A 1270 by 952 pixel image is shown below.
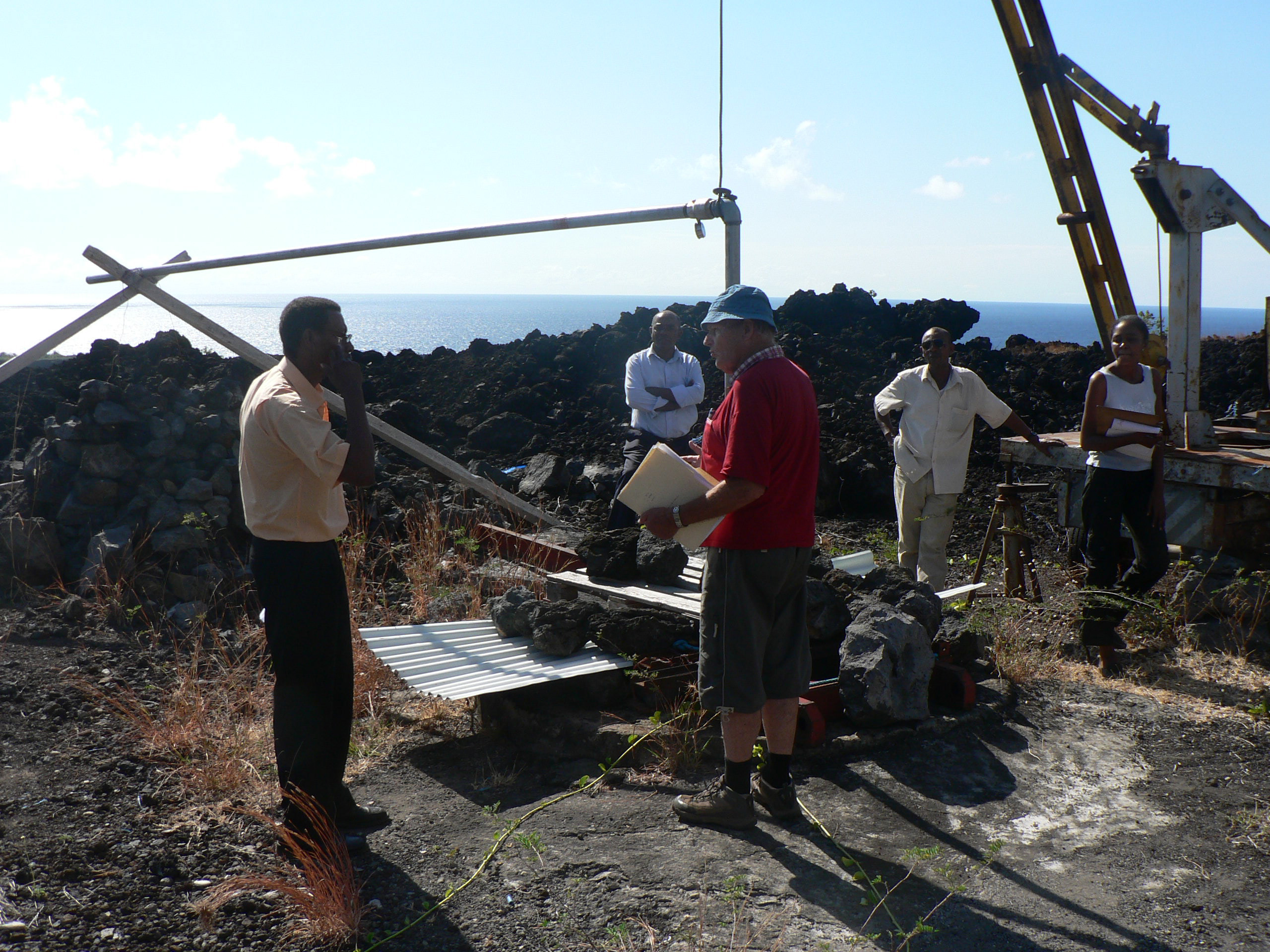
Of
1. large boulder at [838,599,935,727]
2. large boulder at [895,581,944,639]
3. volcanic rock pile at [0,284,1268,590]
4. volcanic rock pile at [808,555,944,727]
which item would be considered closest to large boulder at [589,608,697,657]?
volcanic rock pile at [808,555,944,727]

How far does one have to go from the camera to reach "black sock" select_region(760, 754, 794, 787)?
3.62 m

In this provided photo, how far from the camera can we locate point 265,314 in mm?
81688

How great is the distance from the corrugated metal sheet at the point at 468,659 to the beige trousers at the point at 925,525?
2.69 meters

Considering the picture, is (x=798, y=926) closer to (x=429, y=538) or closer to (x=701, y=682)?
(x=701, y=682)

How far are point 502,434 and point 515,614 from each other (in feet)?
28.1

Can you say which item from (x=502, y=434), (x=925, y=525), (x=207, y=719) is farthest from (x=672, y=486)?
(x=502, y=434)

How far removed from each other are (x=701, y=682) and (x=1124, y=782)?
203cm

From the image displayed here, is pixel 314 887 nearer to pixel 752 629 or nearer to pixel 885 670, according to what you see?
pixel 752 629

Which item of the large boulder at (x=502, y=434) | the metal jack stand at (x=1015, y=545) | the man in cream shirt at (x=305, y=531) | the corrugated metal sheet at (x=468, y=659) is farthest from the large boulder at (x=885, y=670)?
the large boulder at (x=502, y=434)

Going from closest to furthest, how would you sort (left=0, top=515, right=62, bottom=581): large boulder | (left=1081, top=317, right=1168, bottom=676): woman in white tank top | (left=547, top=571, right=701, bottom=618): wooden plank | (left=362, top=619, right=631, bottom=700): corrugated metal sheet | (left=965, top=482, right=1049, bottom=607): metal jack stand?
(left=362, top=619, right=631, bottom=700): corrugated metal sheet, (left=547, top=571, right=701, bottom=618): wooden plank, (left=1081, top=317, right=1168, bottom=676): woman in white tank top, (left=965, top=482, right=1049, bottom=607): metal jack stand, (left=0, top=515, right=62, bottom=581): large boulder

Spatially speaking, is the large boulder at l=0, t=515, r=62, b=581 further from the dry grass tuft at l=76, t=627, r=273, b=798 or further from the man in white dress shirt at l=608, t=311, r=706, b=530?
the man in white dress shirt at l=608, t=311, r=706, b=530

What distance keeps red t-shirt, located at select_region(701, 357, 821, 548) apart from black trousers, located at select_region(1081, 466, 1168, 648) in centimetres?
297

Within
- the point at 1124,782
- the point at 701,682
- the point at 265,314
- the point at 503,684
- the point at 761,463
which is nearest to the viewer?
the point at 761,463

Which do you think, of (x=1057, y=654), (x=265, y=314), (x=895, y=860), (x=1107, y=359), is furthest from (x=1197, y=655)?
(x=265, y=314)
